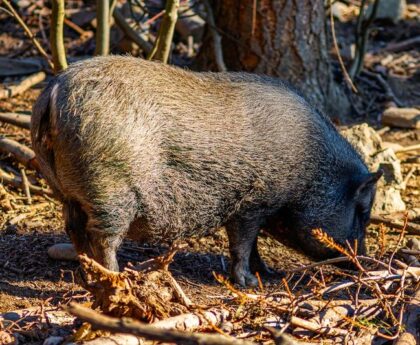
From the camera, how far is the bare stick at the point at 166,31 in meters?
6.75

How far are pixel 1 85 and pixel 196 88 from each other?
4.33 metres

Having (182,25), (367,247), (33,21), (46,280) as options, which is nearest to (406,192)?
(367,247)

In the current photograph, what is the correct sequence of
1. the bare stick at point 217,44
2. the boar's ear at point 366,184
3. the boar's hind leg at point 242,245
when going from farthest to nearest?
the bare stick at point 217,44 < the boar's ear at point 366,184 < the boar's hind leg at point 242,245

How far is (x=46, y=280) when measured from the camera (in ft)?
18.7

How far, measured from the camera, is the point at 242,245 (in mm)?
6020

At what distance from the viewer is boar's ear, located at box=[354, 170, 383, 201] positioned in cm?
615

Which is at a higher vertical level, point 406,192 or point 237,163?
point 237,163

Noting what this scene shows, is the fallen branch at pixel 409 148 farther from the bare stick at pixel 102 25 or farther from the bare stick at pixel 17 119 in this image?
the bare stick at pixel 17 119

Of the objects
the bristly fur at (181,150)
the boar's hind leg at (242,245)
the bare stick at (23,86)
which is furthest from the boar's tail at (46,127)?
the bare stick at (23,86)

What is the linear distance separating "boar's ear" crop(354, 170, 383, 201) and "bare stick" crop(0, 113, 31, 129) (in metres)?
3.27

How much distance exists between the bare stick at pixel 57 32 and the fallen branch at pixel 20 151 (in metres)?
0.96

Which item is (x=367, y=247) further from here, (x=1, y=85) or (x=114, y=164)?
(x=1, y=85)

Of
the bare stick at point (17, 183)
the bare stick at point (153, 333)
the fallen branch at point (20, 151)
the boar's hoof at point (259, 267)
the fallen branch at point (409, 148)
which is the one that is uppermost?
the bare stick at point (153, 333)

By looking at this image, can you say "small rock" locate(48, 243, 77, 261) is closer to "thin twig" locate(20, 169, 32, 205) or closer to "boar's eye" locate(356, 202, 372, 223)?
"thin twig" locate(20, 169, 32, 205)
